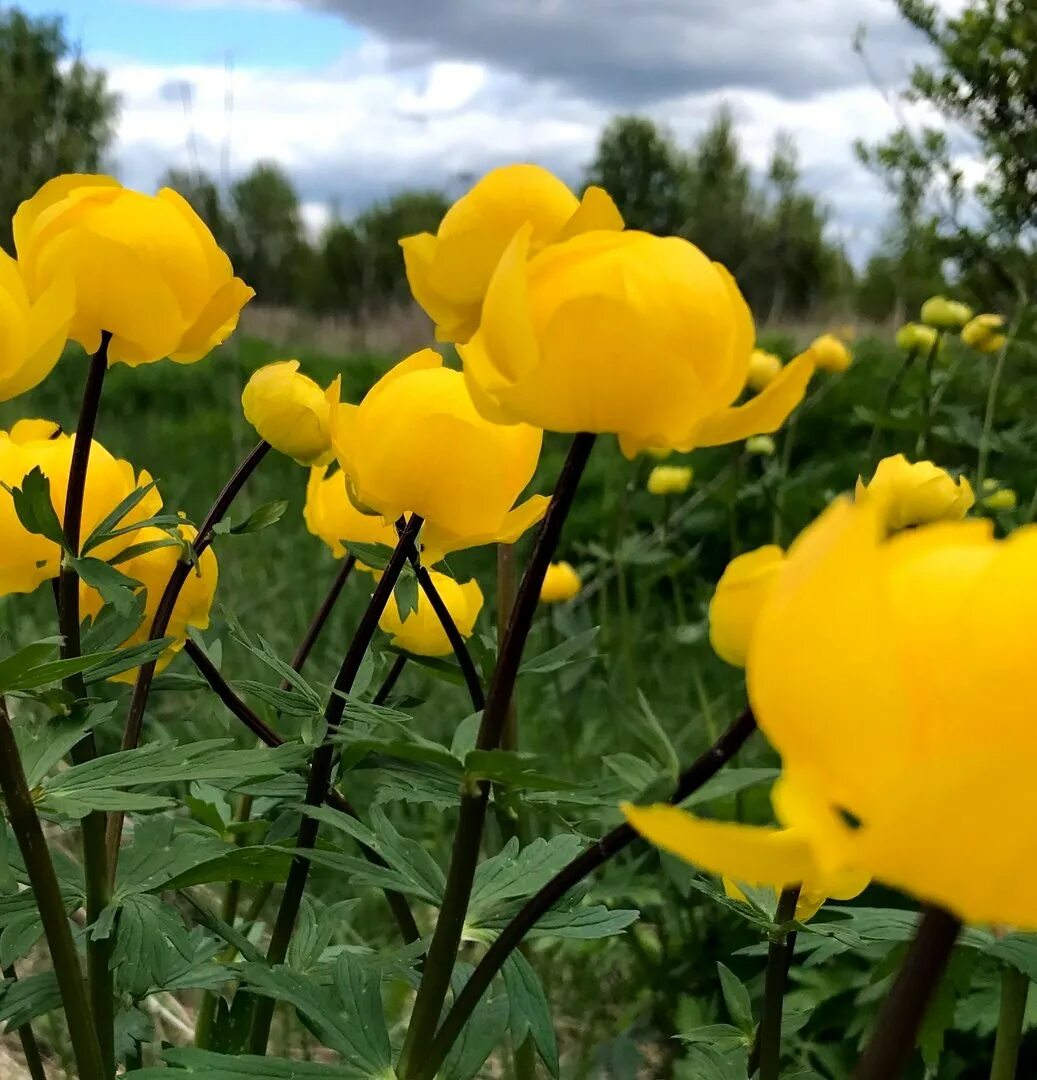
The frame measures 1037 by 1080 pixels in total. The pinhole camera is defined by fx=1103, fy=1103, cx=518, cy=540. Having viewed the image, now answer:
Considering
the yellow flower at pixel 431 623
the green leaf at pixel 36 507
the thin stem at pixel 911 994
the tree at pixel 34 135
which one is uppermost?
the tree at pixel 34 135

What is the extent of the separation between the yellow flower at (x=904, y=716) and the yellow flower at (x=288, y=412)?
15.7 inches

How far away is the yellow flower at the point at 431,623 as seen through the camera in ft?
2.08

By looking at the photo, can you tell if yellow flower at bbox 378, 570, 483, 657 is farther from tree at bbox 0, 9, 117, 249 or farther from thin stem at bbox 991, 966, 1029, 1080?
tree at bbox 0, 9, 117, 249

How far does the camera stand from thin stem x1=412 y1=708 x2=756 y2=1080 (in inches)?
13.1

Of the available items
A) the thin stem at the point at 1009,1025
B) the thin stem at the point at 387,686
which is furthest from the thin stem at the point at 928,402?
the thin stem at the point at 387,686

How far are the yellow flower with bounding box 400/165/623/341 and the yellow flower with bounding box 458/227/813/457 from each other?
0.23 ft

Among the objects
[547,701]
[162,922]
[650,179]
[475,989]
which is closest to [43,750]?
[162,922]

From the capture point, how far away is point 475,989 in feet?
1.20

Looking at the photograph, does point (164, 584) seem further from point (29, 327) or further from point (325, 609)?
point (29, 327)

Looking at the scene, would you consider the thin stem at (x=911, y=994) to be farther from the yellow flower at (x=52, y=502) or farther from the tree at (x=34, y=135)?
the tree at (x=34, y=135)

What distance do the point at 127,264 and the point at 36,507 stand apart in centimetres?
11

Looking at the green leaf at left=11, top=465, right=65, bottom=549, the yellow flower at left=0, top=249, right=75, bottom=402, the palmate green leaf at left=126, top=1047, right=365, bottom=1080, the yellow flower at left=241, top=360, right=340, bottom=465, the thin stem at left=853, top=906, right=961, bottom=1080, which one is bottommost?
the palmate green leaf at left=126, top=1047, right=365, bottom=1080

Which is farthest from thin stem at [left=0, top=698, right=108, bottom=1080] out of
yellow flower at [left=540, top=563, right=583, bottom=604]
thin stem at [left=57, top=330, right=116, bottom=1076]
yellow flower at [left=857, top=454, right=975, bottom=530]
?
yellow flower at [left=540, top=563, right=583, bottom=604]

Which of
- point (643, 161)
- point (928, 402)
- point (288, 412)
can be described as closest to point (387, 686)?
point (288, 412)
